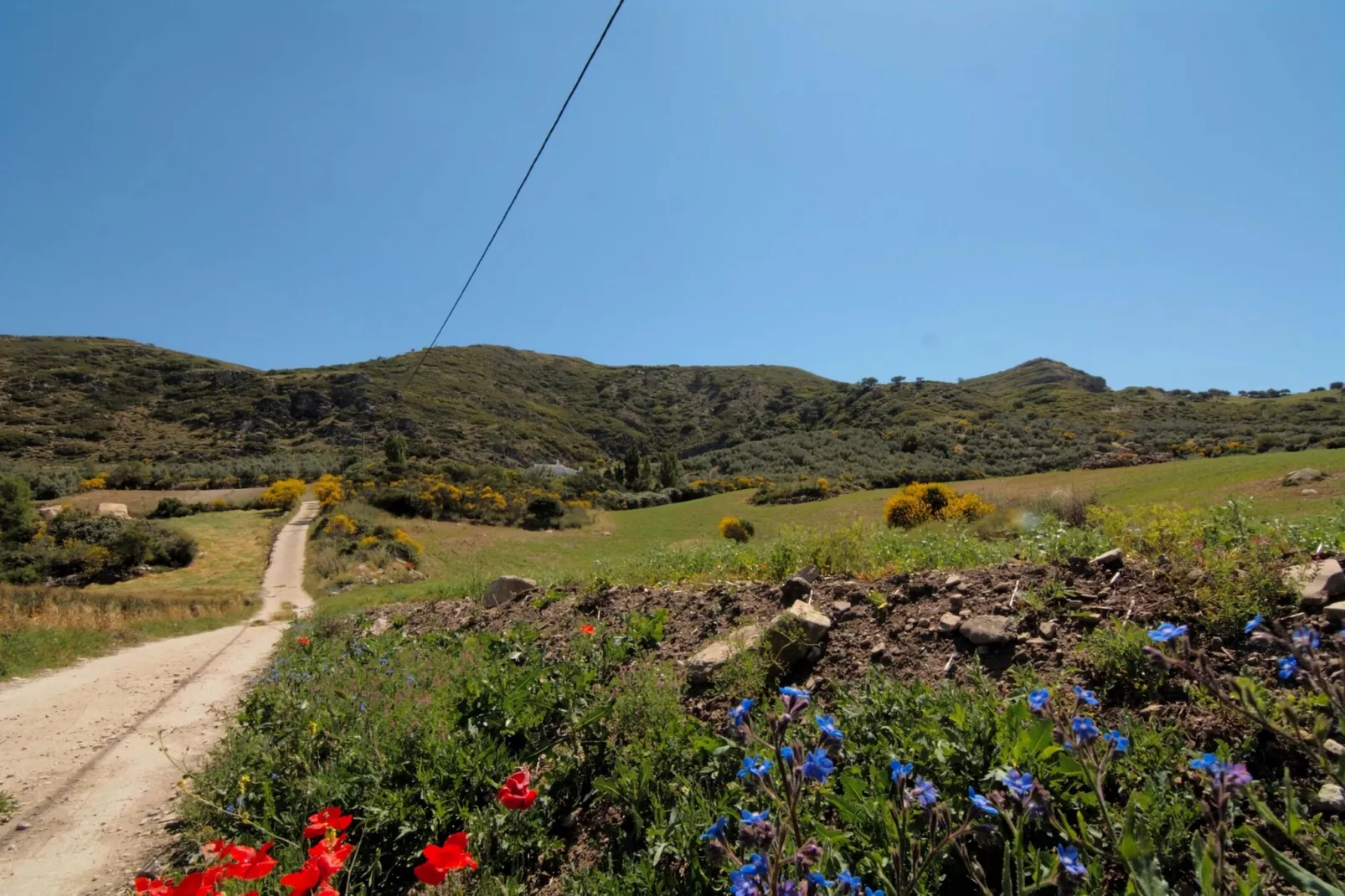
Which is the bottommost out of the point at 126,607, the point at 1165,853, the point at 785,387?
the point at 126,607

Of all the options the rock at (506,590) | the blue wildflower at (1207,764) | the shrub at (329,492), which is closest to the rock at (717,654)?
the blue wildflower at (1207,764)

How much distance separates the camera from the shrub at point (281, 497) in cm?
3416

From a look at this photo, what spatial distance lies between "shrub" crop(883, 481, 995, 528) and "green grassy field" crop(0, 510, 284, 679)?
18.6 metres

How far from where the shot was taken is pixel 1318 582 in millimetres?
2920

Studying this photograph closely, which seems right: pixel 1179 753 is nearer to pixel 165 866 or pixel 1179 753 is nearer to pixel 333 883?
pixel 333 883

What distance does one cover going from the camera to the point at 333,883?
2750 mm

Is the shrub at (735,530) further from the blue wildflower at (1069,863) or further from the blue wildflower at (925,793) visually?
the blue wildflower at (1069,863)

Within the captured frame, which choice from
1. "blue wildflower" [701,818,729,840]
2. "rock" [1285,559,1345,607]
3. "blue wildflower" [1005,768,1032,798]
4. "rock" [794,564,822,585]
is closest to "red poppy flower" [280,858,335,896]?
"blue wildflower" [701,818,729,840]

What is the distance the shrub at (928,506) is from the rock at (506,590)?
43.9ft

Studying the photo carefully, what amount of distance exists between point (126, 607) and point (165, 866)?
553 inches

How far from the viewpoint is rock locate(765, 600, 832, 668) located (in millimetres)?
3732

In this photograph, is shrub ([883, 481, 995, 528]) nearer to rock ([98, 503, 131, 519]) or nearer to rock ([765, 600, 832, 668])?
rock ([765, 600, 832, 668])

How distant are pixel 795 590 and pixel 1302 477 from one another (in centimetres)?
1668

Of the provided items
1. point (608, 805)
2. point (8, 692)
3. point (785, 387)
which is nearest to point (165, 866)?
point (608, 805)
